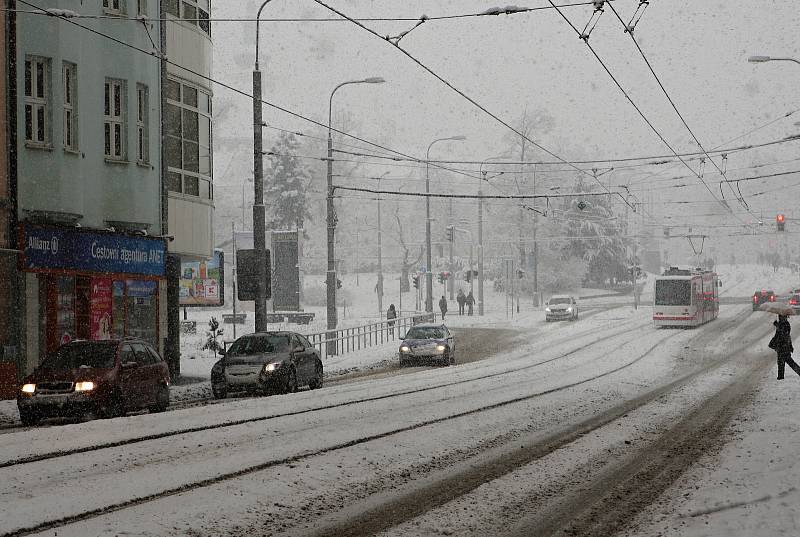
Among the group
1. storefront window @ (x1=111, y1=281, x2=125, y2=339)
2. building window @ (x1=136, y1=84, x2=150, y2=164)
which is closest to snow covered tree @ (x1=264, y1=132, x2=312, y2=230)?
building window @ (x1=136, y1=84, x2=150, y2=164)

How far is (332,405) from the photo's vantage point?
1958cm

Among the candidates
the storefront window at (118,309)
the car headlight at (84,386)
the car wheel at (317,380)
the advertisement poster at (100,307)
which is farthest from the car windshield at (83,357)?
the storefront window at (118,309)

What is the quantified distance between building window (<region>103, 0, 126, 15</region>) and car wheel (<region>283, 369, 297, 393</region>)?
Answer: 10.6m

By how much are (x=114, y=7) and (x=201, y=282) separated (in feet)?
47.0

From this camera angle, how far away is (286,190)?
326 ft

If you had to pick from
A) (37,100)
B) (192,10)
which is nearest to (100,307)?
(37,100)

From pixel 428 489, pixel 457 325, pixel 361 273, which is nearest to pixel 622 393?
pixel 428 489

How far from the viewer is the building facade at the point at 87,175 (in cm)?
2498

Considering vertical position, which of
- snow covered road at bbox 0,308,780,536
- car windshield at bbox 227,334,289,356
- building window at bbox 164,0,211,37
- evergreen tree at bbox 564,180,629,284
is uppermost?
building window at bbox 164,0,211,37

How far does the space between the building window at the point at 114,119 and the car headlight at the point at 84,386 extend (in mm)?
10727

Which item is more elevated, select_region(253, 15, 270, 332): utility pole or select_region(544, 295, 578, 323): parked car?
select_region(253, 15, 270, 332): utility pole

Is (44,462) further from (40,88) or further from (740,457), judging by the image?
A: (40,88)

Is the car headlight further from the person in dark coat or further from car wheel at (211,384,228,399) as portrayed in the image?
the person in dark coat

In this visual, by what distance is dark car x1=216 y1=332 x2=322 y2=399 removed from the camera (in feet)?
79.1
